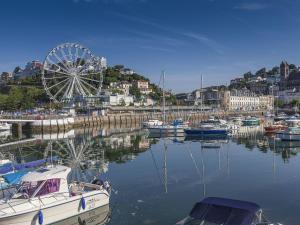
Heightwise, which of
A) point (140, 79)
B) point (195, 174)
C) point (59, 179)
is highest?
point (140, 79)

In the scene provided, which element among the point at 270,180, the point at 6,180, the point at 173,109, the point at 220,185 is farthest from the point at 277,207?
the point at 173,109

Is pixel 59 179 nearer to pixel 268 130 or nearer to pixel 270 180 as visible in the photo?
pixel 270 180

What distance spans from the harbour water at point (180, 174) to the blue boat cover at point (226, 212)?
450 cm

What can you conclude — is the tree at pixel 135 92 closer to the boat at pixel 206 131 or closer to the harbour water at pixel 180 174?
the boat at pixel 206 131

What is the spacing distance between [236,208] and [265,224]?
1039mm

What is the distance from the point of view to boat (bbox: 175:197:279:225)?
40.3ft

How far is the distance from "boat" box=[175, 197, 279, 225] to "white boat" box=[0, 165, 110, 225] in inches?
260

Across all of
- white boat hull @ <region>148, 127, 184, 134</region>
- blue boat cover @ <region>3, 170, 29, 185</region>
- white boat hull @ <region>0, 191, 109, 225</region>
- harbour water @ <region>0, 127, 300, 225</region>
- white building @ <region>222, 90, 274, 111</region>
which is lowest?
harbour water @ <region>0, 127, 300, 225</region>

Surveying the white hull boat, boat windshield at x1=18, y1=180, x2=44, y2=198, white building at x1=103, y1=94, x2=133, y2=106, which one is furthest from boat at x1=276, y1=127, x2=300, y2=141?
white building at x1=103, y1=94, x2=133, y2=106

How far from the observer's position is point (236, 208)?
12.8 meters

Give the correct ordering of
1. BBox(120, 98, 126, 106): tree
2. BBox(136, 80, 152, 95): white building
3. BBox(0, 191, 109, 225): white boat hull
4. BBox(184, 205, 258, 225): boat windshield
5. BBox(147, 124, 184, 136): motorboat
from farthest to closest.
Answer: BBox(136, 80, 152, 95): white building, BBox(120, 98, 126, 106): tree, BBox(147, 124, 184, 136): motorboat, BBox(0, 191, 109, 225): white boat hull, BBox(184, 205, 258, 225): boat windshield

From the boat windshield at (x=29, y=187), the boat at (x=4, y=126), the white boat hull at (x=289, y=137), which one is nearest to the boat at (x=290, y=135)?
the white boat hull at (x=289, y=137)

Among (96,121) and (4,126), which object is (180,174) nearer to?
(4,126)

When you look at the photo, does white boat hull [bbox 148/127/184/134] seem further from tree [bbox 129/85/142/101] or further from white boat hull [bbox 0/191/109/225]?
tree [bbox 129/85/142/101]
